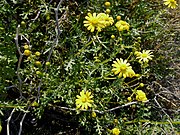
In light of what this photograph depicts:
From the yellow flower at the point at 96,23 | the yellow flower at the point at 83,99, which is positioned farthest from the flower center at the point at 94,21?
the yellow flower at the point at 83,99

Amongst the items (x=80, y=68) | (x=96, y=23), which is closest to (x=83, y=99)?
(x=80, y=68)

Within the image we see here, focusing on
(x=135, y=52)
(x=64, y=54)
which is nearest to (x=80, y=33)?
(x=64, y=54)

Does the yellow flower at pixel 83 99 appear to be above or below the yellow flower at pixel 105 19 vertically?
below

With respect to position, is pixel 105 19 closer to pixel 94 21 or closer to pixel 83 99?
pixel 94 21

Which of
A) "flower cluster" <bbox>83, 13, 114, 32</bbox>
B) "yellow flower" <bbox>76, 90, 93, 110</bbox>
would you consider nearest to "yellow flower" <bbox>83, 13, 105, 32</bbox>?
"flower cluster" <bbox>83, 13, 114, 32</bbox>

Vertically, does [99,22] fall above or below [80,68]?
above

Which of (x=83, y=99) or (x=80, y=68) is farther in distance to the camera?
(x=80, y=68)

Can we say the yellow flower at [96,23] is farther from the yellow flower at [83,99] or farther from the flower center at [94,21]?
the yellow flower at [83,99]

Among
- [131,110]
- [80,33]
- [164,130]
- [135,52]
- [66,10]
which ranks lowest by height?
[164,130]

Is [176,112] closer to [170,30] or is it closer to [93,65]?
[170,30]
